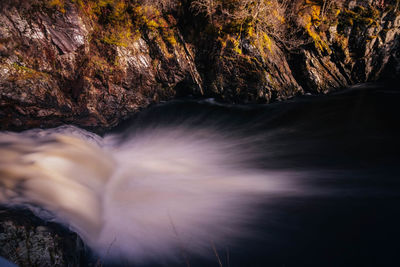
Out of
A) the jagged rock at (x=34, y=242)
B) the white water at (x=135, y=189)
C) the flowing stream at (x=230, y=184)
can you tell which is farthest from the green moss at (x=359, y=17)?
the jagged rock at (x=34, y=242)

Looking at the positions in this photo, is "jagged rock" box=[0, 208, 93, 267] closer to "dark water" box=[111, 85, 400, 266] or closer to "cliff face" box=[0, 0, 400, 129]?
"dark water" box=[111, 85, 400, 266]

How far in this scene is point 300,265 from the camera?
2.24 m

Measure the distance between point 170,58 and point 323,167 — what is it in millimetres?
4271

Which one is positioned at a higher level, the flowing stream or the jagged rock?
the jagged rock

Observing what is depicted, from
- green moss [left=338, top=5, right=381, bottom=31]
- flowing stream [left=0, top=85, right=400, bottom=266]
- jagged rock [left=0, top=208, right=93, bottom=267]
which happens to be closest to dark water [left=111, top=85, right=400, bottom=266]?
flowing stream [left=0, top=85, right=400, bottom=266]

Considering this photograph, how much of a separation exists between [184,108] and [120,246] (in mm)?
4163

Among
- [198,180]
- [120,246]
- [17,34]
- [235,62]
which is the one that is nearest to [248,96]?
[235,62]

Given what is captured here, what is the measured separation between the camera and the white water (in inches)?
101

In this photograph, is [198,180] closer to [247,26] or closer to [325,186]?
[325,186]

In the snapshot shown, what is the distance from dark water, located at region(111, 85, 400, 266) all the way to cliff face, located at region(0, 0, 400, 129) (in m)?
0.49

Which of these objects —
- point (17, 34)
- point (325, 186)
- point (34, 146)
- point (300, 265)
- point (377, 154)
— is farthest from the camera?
point (17, 34)

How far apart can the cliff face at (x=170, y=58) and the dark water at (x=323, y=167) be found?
491 millimetres

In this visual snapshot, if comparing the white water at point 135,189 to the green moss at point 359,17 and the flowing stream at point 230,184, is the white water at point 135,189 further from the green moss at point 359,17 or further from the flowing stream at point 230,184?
the green moss at point 359,17

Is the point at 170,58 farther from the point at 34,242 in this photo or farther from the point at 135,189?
the point at 34,242
